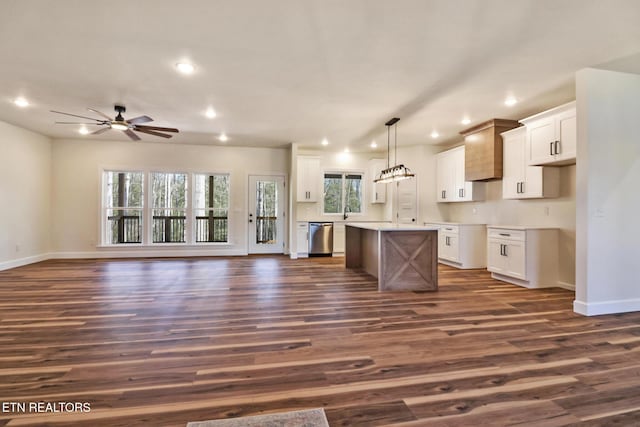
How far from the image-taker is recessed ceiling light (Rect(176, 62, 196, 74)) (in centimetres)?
325

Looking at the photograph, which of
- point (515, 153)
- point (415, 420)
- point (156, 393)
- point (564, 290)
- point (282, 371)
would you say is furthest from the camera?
point (515, 153)

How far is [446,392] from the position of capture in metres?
1.88

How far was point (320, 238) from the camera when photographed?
7480 mm

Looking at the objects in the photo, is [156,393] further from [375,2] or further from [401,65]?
[401,65]

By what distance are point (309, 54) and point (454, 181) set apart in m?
4.61

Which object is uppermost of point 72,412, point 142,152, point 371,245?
point 142,152

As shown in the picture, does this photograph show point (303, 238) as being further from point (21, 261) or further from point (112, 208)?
point (21, 261)

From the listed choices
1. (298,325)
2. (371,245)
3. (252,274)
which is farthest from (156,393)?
(371,245)

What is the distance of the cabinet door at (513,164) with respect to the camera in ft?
15.8

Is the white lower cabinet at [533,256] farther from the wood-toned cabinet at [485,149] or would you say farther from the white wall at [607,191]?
the wood-toned cabinet at [485,149]

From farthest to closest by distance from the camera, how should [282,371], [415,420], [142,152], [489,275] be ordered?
[142,152], [489,275], [282,371], [415,420]

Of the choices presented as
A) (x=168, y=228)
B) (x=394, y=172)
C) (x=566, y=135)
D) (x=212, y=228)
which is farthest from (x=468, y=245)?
(x=168, y=228)

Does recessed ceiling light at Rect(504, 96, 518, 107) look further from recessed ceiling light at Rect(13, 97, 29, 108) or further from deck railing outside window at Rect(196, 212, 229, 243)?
recessed ceiling light at Rect(13, 97, 29, 108)

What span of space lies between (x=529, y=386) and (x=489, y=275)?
3.72 metres
